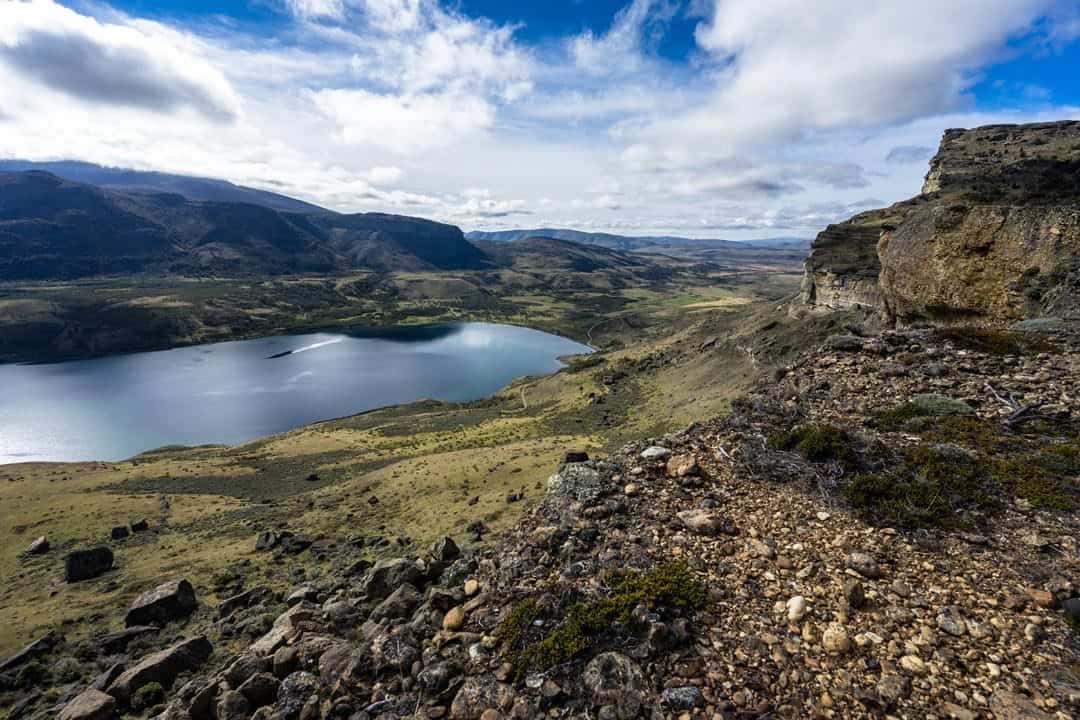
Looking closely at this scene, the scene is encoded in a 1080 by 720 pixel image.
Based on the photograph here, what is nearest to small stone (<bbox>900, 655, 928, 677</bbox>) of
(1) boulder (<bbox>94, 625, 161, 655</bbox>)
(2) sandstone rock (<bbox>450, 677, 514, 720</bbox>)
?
(2) sandstone rock (<bbox>450, 677, 514, 720</bbox>)

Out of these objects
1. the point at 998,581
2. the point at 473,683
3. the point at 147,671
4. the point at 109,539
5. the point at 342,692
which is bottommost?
the point at 109,539

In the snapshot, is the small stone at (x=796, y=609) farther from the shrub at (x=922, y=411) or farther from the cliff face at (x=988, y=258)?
the cliff face at (x=988, y=258)

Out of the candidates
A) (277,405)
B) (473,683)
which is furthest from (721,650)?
(277,405)

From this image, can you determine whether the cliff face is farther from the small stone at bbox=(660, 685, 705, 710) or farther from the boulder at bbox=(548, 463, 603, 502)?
the small stone at bbox=(660, 685, 705, 710)

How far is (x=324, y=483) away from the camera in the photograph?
40.0 meters

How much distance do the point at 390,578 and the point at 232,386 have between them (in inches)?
4577

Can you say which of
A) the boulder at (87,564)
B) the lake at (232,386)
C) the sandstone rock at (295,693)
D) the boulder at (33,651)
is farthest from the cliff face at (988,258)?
the lake at (232,386)

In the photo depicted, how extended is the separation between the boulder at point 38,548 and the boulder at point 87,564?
6.76 m

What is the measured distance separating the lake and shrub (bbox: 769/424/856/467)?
84.1m

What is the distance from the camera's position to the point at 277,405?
298 feet

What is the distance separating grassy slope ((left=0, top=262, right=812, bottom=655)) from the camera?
73.5 ft

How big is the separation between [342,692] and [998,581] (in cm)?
980

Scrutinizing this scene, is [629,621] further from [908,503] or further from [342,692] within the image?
[908,503]

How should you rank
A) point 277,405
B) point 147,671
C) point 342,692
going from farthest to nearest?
point 277,405 → point 147,671 → point 342,692
